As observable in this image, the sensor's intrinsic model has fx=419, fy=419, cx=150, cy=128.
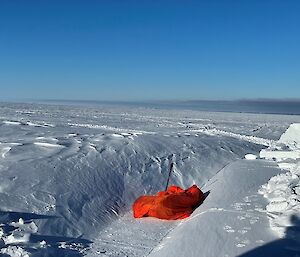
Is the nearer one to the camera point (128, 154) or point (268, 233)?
point (268, 233)

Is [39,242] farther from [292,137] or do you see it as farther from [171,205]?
[292,137]

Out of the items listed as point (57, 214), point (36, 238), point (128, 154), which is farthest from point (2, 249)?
point (128, 154)

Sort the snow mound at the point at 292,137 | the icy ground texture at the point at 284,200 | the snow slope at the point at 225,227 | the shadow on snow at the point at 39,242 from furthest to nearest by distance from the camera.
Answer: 1. the snow mound at the point at 292,137
2. the shadow on snow at the point at 39,242
3. the icy ground texture at the point at 284,200
4. the snow slope at the point at 225,227

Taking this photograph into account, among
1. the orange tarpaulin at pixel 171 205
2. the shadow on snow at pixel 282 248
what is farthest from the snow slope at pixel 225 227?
the orange tarpaulin at pixel 171 205

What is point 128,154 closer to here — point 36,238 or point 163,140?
point 163,140

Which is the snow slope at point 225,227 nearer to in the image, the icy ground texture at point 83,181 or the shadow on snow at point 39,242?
A: the icy ground texture at point 83,181

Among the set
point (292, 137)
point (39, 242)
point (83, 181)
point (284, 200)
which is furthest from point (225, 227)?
point (292, 137)

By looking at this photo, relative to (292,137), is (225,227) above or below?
below

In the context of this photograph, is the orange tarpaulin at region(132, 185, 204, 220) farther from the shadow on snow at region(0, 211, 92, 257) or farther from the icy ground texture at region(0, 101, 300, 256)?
the shadow on snow at region(0, 211, 92, 257)
